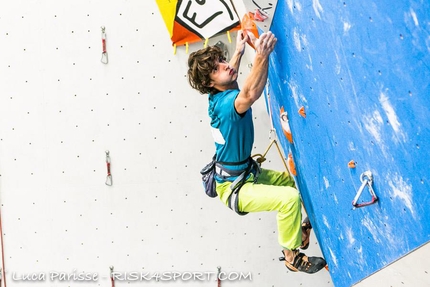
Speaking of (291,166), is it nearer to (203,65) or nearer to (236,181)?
(236,181)

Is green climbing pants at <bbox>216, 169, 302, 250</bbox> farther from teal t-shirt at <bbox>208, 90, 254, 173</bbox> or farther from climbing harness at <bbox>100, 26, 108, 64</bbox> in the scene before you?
climbing harness at <bbox>100, 26, 108, 64</bbox>

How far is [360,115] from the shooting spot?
2059 mm

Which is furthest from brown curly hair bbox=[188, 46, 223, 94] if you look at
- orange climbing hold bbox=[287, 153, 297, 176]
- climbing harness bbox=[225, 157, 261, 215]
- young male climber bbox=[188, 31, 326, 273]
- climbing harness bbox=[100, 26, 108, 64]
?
climbing harness bbox=[100, 26, 108, 64]

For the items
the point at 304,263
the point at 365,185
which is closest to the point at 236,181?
the point at 304,263

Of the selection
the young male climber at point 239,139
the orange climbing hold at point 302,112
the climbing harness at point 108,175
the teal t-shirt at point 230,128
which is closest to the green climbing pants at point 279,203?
the young male climber at point 239,139

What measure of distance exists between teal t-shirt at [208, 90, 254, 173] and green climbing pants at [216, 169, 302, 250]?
10 cm

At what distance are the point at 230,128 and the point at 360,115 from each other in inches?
32.3

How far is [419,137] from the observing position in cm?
178

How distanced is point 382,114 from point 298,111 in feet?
2.51

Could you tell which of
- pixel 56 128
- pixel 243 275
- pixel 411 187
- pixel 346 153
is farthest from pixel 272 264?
pixel 411 187

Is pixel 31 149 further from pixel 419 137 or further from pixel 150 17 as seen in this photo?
pixel 419 137

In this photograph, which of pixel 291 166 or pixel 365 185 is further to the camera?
pixel 291 166

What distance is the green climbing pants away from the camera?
9.34ft

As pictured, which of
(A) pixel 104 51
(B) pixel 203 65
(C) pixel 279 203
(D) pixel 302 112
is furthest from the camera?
(A) pixel 104 51
